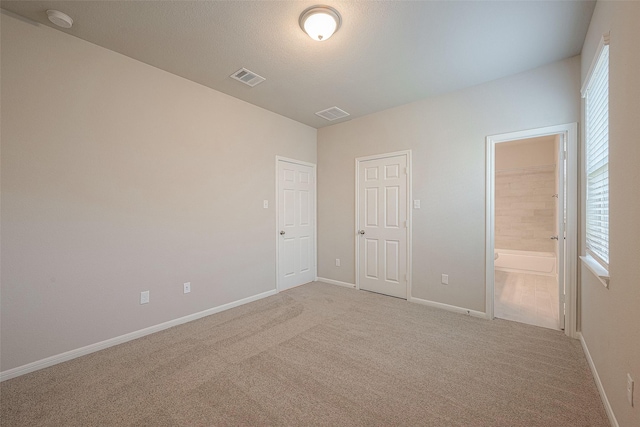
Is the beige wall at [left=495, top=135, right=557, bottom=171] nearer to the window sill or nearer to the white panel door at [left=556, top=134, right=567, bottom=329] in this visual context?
the white panel door at [left=556, top=134, right=567, bottom=329]

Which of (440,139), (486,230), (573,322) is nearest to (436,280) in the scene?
(486,230)

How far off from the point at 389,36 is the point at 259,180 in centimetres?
239

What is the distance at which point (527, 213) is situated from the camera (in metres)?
5.87

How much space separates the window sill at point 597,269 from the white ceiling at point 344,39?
1.93m

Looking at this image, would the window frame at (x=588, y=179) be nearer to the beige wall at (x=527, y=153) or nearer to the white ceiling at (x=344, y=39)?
the white ceiling at (x=344, y=39)

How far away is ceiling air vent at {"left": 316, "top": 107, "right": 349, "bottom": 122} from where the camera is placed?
152 inches

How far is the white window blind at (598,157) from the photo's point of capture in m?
1.80

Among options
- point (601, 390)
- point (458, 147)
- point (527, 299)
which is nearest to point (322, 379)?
point (601, 390)

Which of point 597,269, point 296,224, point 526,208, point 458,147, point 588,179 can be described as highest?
point 458,147

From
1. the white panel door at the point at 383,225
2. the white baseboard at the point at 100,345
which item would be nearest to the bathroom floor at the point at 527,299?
the white panel door at the point at 383,225

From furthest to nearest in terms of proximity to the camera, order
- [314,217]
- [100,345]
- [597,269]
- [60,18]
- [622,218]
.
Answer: [314,217] → [100,345] → [60,18] → [597,269] → [622,218]

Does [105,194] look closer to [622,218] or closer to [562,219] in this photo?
[622,218]

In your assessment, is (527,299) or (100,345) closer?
(100,345)

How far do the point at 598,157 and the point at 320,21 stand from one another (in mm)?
2386
